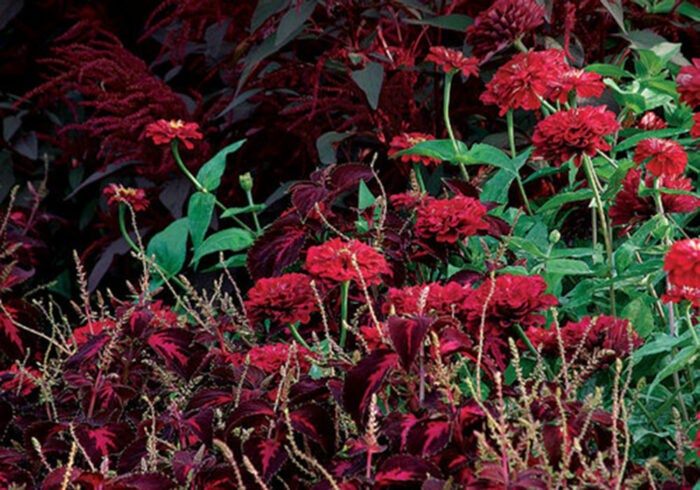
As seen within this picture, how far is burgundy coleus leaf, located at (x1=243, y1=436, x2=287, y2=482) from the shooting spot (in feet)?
3.01

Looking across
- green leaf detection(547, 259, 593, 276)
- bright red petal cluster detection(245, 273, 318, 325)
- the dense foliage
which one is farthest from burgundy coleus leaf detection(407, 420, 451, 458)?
green leaf detection(547, 259, 593, 276)

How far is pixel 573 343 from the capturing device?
111 cm

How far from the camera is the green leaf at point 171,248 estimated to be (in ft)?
5.65

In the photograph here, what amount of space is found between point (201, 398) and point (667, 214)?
85 cm

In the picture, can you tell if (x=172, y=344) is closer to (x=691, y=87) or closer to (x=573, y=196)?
(x=573, y=196)

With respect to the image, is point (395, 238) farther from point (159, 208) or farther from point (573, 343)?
point (159, 208)

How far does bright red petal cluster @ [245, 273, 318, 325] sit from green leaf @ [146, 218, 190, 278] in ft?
1.71

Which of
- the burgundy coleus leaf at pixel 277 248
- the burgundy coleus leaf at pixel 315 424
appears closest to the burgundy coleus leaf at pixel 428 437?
the burgundy coleus leaf at pixel 315 424

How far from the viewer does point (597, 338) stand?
1108 millimetres

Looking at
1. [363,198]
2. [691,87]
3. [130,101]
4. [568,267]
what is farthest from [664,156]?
[130,101]

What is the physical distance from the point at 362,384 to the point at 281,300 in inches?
14.0

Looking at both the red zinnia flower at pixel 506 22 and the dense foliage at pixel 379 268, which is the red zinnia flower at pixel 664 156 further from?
the red zinnia flower at pixel 506 22

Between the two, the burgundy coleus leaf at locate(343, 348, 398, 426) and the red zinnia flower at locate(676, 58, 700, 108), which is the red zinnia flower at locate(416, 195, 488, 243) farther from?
the burgundy coleus leaf at locate(343, 348, 398, 426)

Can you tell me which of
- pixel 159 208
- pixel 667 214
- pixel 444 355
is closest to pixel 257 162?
pixel 159 208
